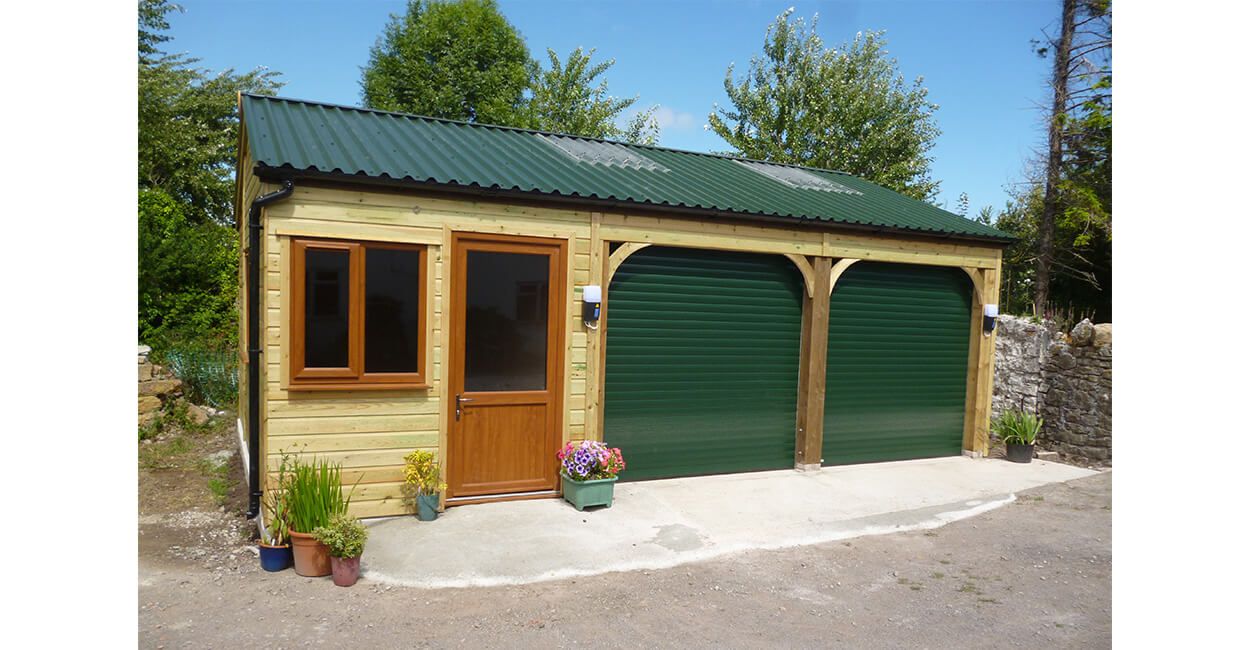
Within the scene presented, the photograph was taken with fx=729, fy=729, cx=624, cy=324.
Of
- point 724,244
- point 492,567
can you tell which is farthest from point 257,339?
point 724,244

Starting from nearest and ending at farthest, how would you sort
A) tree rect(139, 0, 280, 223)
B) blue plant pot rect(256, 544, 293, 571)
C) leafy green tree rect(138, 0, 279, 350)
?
blue plant pot rect(256, 544, 293, 571) → leafy green tree rect(138, 0, 279, 350) → tree rect(139, 0, 280, 223)

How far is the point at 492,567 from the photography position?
16.9 feet

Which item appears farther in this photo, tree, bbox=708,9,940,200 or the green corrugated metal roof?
tree, bbox=708,9,940,200

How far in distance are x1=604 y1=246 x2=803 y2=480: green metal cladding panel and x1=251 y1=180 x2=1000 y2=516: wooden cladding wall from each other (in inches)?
13.3

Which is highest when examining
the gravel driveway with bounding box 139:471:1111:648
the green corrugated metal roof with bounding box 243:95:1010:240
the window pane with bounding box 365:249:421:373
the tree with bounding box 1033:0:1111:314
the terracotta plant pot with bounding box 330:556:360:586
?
the tree with bounding box 1033:0:1111:314

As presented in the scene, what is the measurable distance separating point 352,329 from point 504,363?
1.35m

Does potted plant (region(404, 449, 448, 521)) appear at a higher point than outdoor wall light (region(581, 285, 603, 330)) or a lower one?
lower

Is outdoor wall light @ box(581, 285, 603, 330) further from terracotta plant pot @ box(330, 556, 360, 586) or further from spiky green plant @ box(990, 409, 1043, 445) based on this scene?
spiky green plant @ box(990, 409, 1043, 445)

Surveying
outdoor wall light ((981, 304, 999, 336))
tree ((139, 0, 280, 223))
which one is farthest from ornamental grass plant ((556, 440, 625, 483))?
tree ((139, 0, 280, 223))

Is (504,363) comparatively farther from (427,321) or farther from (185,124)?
(185,124)

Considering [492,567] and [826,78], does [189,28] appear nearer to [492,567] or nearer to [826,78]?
[826,78]

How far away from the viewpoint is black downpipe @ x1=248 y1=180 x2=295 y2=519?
5.50 metres

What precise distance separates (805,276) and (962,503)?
2.82m

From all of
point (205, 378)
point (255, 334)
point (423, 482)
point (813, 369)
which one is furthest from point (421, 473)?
point (205, 378)
